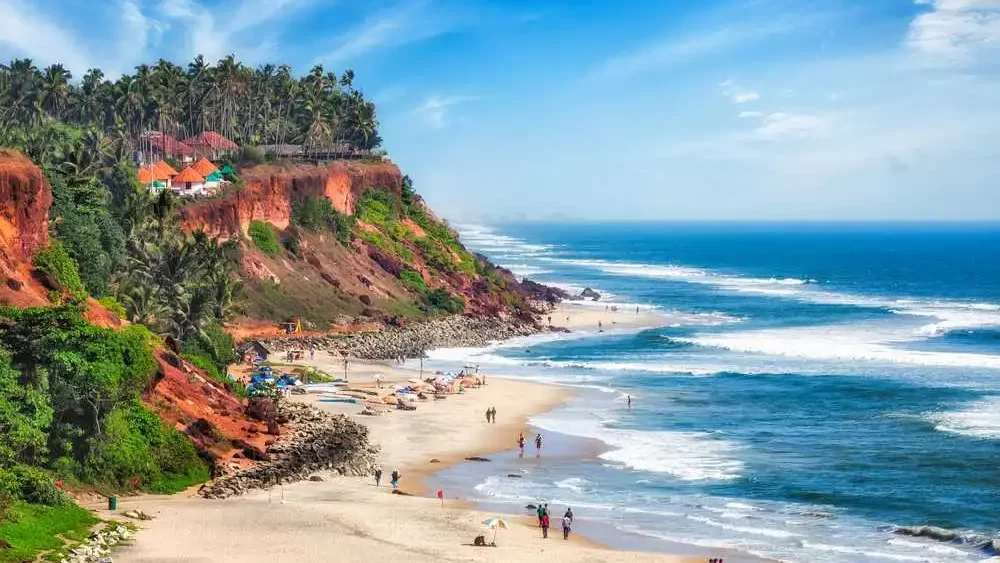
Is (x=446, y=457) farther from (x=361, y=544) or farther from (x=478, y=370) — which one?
(x=478, y=370)

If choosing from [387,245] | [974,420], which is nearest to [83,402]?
[974,420]

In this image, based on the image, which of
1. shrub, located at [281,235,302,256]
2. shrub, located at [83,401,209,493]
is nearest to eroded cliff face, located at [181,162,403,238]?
shrub, located at [281,235,302,256]

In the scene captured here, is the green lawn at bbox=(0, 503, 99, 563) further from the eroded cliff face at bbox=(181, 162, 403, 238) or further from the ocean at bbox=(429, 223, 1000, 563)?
the eroded cliff face at bbox=(181, 162, 403, 238)

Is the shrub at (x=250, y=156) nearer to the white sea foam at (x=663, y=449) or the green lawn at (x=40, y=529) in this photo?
the white sea foam at (x=663, y=449)

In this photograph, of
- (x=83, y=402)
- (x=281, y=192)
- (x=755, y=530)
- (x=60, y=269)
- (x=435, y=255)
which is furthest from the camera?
(x=435, y=255)

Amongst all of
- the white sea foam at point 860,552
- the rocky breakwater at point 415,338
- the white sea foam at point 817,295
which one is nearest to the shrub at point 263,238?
the rocky breakwater at point 415,338

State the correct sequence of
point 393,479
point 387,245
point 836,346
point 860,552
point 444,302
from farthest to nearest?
point 387,245 → point 444,302 → point 836,346 → point 393,479 → point 860,552

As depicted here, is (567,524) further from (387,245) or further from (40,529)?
(387,245)
